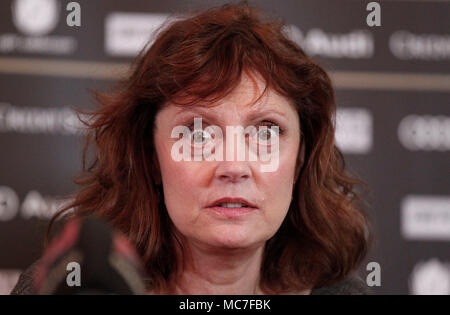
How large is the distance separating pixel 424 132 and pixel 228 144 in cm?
71

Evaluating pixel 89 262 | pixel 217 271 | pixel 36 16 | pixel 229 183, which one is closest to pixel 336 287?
pixel 217 271

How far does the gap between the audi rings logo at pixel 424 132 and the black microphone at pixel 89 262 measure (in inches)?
46.4

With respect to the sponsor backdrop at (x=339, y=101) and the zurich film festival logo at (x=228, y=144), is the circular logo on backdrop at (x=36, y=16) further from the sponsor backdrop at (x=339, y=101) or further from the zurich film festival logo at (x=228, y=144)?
the zurich film festival logo at (x=228, y=144)

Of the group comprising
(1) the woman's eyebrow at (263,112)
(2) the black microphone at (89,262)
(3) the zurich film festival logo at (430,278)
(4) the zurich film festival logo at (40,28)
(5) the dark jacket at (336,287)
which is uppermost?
(4) the zurich film festival logo at (40,28)

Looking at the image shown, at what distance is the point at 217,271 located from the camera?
1.02m

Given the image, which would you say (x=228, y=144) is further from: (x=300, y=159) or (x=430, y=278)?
(x=430, y=278)

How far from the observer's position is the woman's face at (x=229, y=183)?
920 millimetres

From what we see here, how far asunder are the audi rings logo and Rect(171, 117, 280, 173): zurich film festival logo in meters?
0.57

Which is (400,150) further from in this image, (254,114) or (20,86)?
(20,86)

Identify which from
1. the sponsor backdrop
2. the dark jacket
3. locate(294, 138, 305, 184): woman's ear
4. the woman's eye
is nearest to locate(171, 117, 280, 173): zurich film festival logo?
the woman's eye

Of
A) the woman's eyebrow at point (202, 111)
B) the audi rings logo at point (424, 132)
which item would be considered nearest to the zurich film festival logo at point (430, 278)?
the audi rings logo at point (424, 132)

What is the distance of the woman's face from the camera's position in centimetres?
92

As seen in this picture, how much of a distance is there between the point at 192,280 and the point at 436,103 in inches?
31.6
